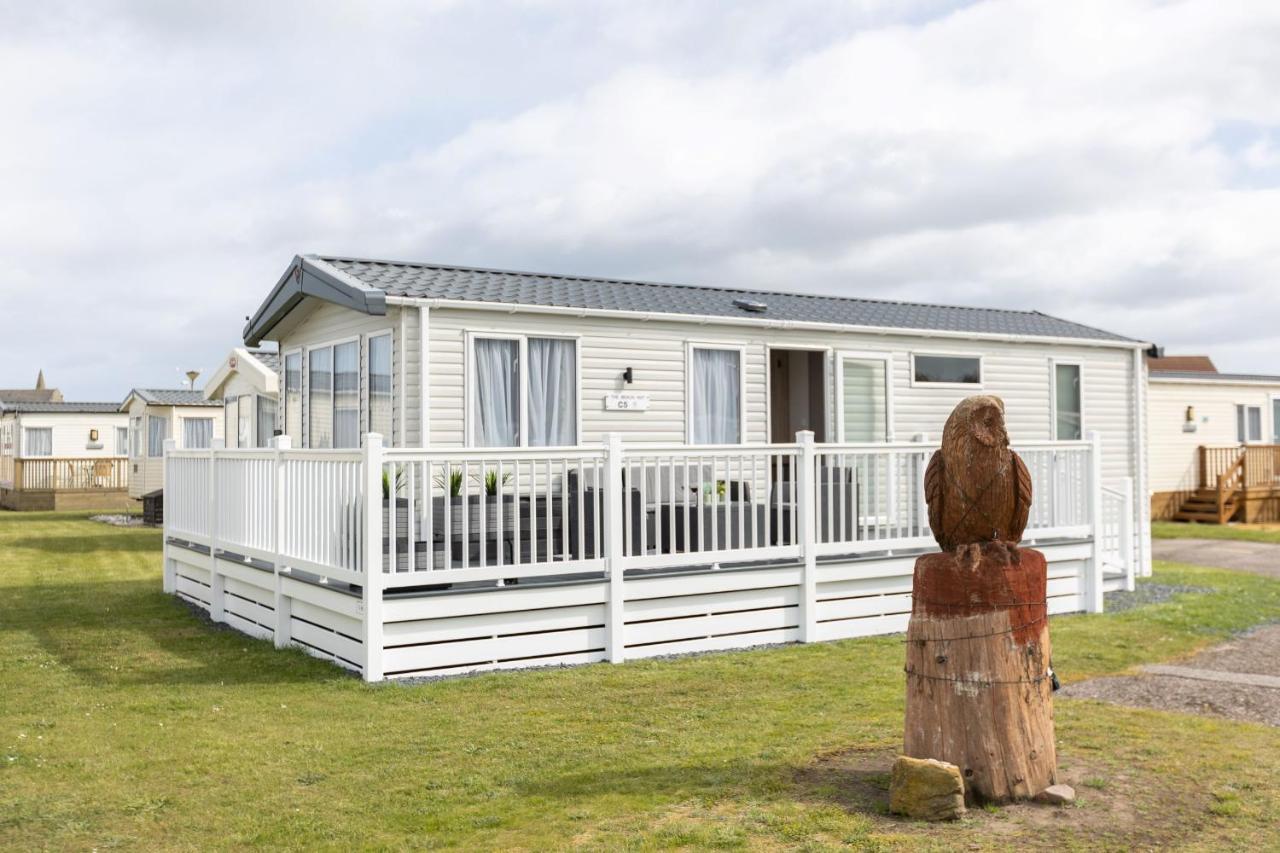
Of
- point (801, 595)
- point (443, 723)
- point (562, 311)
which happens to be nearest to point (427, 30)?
point (562, 311)

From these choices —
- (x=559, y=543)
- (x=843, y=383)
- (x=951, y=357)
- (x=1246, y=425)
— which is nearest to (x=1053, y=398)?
(x=951, y=357)

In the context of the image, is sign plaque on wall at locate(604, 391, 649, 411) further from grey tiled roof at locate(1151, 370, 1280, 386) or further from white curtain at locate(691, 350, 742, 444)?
grey tiled roof at locate(1151, 370, 1280, 386)

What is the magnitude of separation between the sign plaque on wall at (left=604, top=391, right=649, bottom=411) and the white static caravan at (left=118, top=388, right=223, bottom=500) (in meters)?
20.2

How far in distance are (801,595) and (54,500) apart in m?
27.5

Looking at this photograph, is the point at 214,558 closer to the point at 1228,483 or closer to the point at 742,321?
the point at 742,321

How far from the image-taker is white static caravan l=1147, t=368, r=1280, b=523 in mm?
24297

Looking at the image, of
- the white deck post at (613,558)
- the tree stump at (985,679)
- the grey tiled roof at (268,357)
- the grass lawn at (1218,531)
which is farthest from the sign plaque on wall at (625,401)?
the grass lawn at (1218,531)

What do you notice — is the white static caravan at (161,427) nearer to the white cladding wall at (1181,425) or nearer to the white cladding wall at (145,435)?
the white cladding wall at (145,435)

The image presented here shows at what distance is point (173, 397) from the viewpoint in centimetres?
2956

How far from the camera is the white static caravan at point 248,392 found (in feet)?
53.7

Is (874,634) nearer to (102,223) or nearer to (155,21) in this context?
(155,21)

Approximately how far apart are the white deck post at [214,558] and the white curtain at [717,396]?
4.72 m

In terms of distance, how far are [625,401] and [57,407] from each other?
1122 inches

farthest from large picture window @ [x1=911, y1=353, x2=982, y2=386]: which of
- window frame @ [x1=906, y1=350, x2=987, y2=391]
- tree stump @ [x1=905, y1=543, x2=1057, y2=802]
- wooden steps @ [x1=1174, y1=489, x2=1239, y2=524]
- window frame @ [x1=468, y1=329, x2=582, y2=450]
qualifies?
wooden steps @ [x1=1174, y1=489, x2=1239, y2=524]
